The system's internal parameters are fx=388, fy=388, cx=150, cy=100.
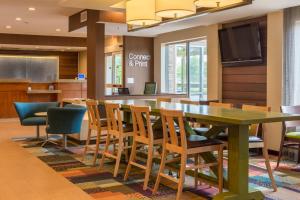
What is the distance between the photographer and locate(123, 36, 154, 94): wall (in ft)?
37.1

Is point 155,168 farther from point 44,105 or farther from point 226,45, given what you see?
point 44,105

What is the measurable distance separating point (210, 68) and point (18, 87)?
6.51 metres

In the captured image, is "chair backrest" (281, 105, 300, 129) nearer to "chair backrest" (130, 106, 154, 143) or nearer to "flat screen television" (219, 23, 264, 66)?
"flat screen television" (219, 23, 264, 66)

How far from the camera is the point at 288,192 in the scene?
4.52 m

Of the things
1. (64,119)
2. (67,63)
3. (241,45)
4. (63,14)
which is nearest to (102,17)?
(63,14)

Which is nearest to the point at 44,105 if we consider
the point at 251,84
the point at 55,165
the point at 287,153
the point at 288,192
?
the point at 55,165

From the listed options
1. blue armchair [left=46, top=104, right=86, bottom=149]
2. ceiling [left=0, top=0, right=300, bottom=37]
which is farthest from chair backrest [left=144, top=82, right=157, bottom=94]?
blue armchair [left=46, top=104, right=86, bottom=149]

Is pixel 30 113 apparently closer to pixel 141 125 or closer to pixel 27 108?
pixel 27 108

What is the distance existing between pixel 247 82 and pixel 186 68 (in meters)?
2.84

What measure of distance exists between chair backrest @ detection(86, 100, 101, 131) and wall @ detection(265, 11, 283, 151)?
2.99 metres

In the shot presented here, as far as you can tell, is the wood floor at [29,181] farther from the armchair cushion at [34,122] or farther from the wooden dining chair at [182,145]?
the wooden dining chair at [182,145]

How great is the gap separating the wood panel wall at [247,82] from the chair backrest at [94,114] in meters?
3.25

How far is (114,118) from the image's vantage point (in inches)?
211

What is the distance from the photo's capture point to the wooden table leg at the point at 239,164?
381 cm
